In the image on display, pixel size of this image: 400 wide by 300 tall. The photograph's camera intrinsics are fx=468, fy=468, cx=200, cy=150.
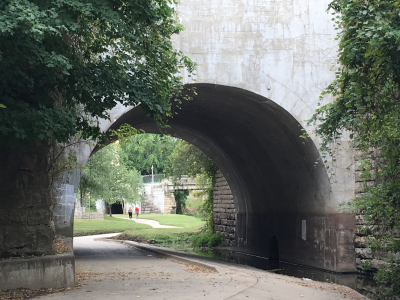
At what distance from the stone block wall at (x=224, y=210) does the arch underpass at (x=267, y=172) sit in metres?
1.20

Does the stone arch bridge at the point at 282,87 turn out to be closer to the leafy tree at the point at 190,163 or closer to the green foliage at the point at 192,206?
the leafy tree at the point at 190,163

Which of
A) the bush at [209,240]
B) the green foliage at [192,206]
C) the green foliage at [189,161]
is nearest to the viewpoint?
the bush at [209,240]

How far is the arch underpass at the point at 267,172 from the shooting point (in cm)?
1382

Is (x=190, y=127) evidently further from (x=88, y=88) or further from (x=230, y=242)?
(x=88, y=88)

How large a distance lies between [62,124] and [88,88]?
0.70 m

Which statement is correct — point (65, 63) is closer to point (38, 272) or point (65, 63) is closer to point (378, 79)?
point (38, 272)

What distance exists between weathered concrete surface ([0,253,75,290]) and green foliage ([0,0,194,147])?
198cm

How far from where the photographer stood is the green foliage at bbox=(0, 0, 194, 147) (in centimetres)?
608

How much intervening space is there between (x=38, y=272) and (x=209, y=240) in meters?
16.8

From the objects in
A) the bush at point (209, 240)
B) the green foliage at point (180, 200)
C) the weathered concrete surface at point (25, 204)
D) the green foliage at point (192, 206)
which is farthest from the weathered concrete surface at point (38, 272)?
the green foliage at point (180, 200)

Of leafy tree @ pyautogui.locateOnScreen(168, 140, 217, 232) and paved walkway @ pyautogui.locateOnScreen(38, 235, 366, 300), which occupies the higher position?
leafy tree @ pyautogui.locateOnScreen(168, 140, 217, 232)

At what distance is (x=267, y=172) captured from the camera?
707 inches

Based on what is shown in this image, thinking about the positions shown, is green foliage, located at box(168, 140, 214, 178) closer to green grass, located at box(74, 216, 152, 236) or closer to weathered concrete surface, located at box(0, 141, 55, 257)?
green grass, located at box(74, 216, 152, 236)

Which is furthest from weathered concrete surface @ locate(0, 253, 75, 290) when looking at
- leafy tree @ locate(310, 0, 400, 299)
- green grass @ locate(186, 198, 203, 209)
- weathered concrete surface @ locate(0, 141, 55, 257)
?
green grass @ locate(186, 198, 203, 209)
